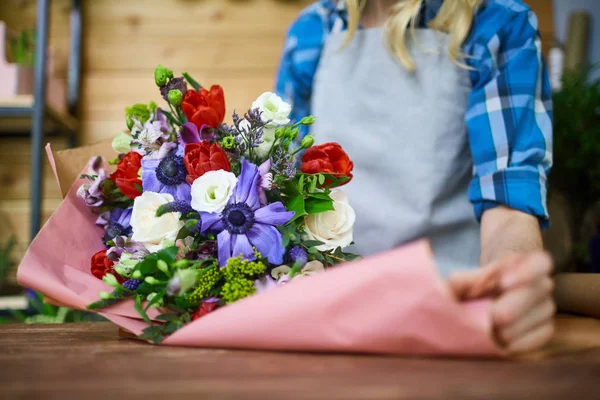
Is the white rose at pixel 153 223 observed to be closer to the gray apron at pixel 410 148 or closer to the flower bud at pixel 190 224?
the flower bud at pixel 190 224

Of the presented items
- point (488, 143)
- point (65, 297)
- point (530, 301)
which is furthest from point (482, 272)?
point (488, 143)

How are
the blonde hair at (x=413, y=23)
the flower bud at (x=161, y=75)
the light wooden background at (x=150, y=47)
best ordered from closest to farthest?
the flower bud at (x=161, y=75)
the blonde hair at (x=413, y=23)
the light wooden background at (x=150, y=47)

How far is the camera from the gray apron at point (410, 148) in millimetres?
900

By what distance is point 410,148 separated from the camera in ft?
3.00

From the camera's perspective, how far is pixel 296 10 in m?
1.92

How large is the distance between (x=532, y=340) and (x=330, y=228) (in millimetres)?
228

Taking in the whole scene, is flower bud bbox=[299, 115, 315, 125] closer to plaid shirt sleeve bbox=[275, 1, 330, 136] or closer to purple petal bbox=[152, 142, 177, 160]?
purple petal bbox=[152, 142, 177, 160]

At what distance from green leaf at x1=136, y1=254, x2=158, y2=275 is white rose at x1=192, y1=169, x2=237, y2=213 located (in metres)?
0.06

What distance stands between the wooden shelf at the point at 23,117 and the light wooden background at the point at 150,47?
7 cm

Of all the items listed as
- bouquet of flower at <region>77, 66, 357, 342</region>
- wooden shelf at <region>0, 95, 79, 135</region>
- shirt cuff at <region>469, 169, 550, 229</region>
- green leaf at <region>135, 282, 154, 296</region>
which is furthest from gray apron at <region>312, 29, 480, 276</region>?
wooden shelf at <region>0, 95, 79, 135</region>

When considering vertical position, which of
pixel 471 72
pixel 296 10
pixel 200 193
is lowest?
pixel 200 193

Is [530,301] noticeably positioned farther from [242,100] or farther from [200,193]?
[242,100]

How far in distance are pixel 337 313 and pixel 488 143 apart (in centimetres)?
56

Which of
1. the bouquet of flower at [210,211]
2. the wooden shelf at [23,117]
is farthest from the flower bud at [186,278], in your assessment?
the wooden shelf at [23,117]
